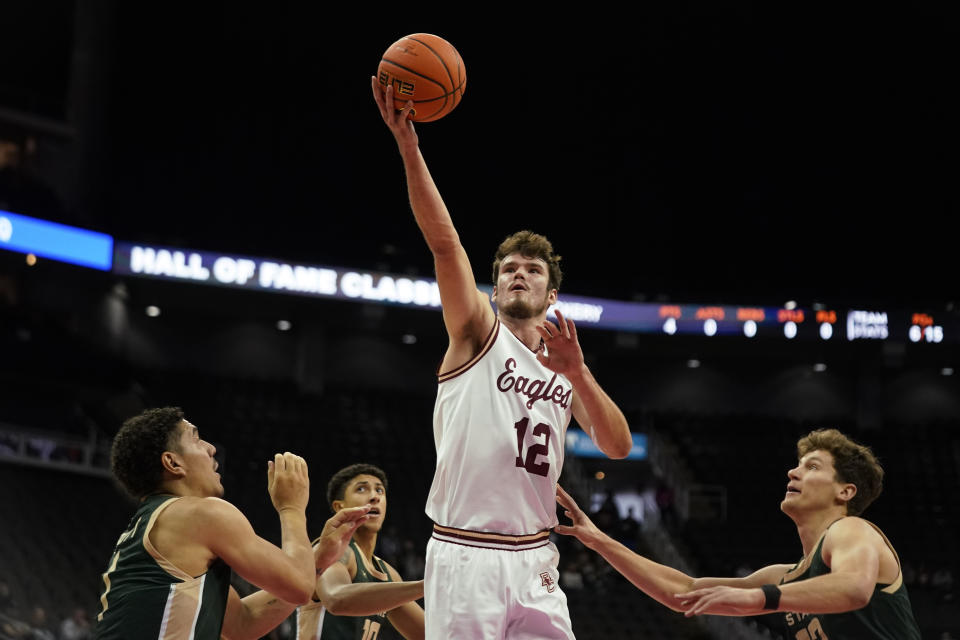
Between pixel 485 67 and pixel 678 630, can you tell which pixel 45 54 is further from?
pixel 678 630

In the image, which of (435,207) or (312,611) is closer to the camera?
(435,207)

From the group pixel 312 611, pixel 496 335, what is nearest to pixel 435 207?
pixel 496 335

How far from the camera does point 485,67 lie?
26297mm

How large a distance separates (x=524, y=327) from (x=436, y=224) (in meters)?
0.69

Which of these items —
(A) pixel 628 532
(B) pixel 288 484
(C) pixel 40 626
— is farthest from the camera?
(A) pixel 628 532

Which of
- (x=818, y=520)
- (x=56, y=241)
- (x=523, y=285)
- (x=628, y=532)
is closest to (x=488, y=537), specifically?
(x=523, y=285)

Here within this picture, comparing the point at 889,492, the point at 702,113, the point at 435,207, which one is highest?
the point at 702,113

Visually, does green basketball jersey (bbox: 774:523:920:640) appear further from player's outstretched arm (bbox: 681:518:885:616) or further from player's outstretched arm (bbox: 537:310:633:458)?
player's outstretched arm (bbox: 537:310:633:458)

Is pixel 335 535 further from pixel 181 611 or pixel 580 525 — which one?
pixel 580 525

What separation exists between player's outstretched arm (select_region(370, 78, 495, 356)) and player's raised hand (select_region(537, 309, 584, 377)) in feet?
Answer: 1.10

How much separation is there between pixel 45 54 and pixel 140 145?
9.78ft

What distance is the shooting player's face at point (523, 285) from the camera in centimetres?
442

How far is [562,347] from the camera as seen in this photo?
3.90 metres

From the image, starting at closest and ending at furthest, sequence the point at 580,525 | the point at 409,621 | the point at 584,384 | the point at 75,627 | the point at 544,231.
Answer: the point at 584,384, the point at 580,525, the point at 409,621, the point at 75,627, the point at 544,231
